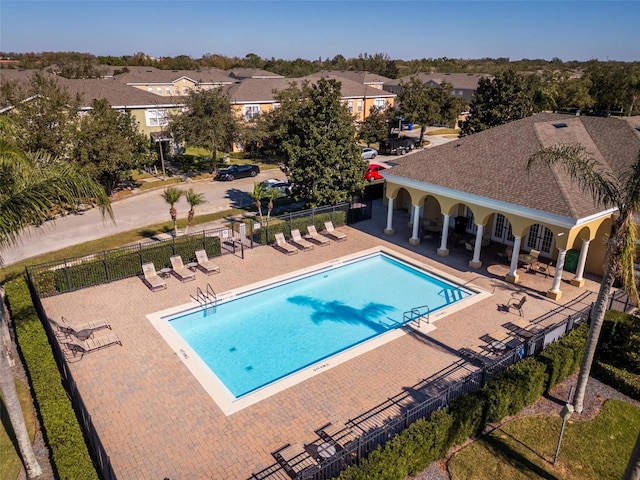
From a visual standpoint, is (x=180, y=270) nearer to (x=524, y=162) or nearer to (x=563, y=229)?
(x=563, y=229)

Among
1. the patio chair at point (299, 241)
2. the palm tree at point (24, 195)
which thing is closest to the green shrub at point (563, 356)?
the palm tree at point (24, 195)

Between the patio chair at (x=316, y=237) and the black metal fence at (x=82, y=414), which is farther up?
the black metal fence at (x=82, y=414)

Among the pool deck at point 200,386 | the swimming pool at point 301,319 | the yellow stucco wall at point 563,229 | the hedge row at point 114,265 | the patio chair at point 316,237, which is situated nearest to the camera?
the pool deck at point 200,386

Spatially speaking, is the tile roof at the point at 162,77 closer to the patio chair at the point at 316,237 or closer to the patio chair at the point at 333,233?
the patio chair at the point at 333,233

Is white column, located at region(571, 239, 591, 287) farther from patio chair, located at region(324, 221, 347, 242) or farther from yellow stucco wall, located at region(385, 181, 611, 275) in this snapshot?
patio chair, located at region(324, 221, 347, 242)

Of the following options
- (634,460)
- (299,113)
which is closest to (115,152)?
(299,113)
